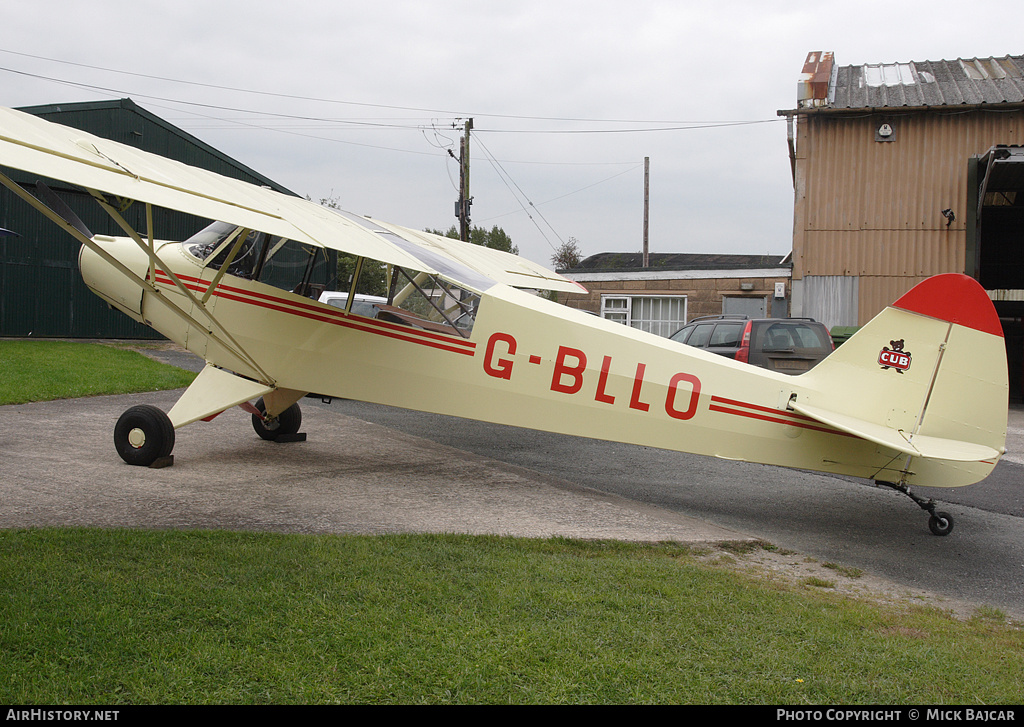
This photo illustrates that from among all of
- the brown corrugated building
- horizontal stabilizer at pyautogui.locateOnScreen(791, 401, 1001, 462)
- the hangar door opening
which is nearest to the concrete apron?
horizontal stabilizer at pyautogui.locateOnScreen(791, 401, 1001, 462)

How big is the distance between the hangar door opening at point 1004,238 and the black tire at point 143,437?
1250cm

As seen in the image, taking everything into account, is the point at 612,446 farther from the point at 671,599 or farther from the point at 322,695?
the point at 322,695

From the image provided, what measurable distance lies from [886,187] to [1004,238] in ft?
36.4

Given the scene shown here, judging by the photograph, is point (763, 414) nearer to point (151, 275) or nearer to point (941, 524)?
point (941, 524)

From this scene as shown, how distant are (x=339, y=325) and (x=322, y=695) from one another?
4798 mm

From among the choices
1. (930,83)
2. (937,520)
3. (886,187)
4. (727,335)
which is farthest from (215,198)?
(930,83)

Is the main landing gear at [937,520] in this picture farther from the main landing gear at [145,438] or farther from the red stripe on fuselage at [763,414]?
the main landing gear at [145,438]

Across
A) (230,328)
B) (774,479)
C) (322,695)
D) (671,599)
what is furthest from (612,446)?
(322,695)

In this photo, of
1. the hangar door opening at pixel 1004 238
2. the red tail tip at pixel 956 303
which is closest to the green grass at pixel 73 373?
the red tail tip at pixel 956 303

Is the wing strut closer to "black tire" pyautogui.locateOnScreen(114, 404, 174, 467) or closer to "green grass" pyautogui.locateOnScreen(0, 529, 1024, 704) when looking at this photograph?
"black tire" pyautogui.locateOnScreen(114, 404, 174, 467)

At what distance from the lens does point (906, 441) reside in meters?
5.56

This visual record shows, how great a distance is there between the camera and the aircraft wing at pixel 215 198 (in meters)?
4.31

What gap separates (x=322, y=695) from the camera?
2902 mm

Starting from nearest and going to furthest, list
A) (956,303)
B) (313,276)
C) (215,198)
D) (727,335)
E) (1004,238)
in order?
1. (215,198)
2. (956,303)
3. (313,276)
4. (727,335)
5. (1004,238)
